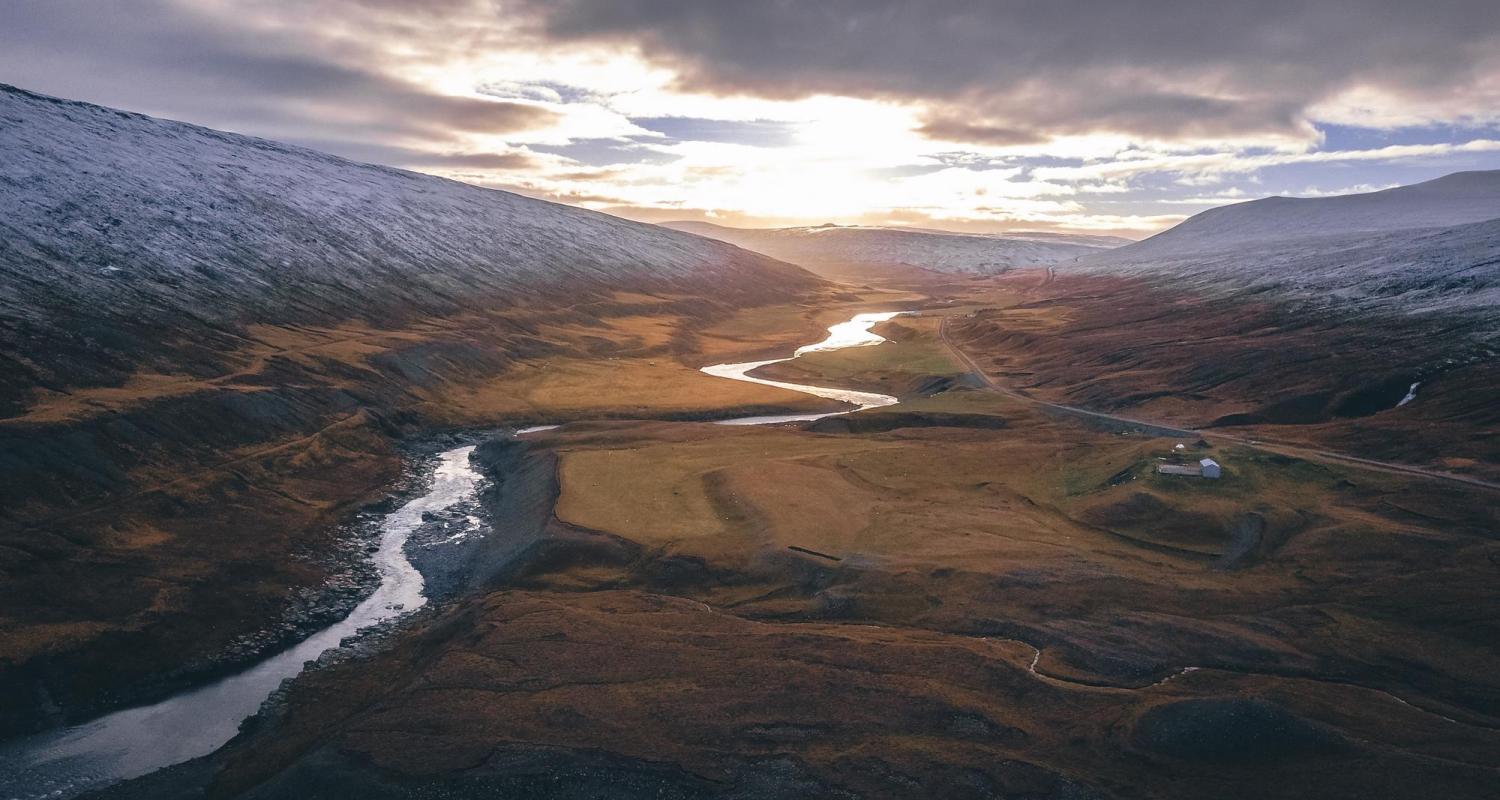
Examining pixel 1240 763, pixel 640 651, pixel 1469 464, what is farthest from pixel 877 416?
pixel 1240 763

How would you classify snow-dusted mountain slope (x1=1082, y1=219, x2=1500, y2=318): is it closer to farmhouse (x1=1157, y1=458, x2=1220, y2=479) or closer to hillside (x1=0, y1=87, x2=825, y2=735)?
farmhouse (x1=1157, y1=458, x2=1220, y2=479)

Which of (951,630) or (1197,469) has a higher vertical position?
(1197,469)

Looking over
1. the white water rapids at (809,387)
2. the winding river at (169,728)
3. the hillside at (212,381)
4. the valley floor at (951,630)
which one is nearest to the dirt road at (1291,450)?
the valley floor at (951,630)

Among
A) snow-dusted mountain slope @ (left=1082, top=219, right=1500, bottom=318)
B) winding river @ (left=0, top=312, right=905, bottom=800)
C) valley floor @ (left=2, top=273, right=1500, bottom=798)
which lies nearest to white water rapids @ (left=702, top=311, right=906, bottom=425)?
valley floor @ (left=2, top=273, right=1500, bottom=798)

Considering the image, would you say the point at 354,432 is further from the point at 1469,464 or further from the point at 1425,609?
the point at 1469,464

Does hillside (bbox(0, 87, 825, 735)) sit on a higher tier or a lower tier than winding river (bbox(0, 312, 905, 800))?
higher

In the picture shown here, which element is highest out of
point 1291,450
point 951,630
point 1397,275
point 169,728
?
point 1397,275

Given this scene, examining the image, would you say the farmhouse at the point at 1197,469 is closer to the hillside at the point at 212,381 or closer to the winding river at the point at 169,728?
the hillside at the point at 212,381

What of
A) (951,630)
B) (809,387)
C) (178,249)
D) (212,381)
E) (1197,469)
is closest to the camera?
(951,630)

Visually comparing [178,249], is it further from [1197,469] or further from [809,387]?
[1197,469]

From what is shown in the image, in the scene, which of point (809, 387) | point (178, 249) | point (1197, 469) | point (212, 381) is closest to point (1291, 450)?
point (1197, 469)
